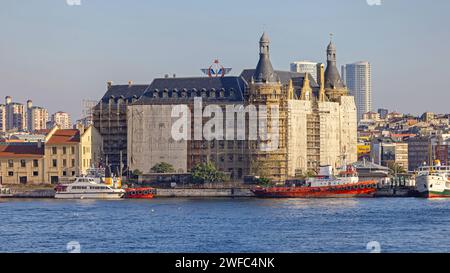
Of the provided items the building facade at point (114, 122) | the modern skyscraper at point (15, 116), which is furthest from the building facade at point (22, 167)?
the modern skyscraper at point (15, 116)

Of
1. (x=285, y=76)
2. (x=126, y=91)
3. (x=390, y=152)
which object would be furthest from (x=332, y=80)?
(x=390, y=152)

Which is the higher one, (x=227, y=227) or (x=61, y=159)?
(x=61, y=159)

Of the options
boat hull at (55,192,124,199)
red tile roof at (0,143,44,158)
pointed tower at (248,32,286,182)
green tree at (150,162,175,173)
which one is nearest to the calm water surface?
boat hull at (55,192,124,199)

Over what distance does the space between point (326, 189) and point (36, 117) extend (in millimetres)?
122632

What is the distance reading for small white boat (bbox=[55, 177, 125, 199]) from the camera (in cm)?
7831

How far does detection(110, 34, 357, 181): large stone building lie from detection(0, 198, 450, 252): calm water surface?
1880 centimetres

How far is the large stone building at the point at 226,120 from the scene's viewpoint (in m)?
86.5

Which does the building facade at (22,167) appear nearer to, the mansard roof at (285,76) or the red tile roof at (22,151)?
the red tile roof at (22,151)

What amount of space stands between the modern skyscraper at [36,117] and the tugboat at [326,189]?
115995mm

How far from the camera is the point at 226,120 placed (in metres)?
86.4

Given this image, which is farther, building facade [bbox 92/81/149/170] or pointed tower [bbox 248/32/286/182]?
building facade [bbox 92/81/149/170]

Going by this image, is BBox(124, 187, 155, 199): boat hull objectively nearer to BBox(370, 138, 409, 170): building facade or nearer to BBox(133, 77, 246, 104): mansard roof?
BBox(133, 77, 246, 104): mansard roof

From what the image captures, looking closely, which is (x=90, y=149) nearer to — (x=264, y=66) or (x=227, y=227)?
(x=264, y=66)

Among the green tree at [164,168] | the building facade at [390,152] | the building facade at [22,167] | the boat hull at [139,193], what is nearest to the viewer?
the boat hull at [139,193]
